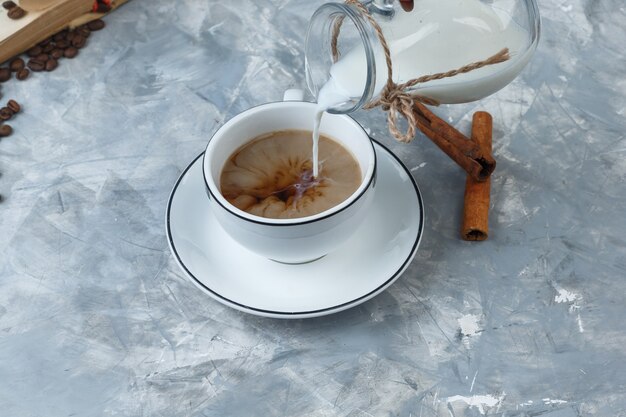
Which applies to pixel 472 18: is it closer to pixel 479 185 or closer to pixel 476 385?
pixel 479 185

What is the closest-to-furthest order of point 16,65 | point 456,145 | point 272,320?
point 272,320 < point 456,145 < point 16,65

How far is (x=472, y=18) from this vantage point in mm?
917

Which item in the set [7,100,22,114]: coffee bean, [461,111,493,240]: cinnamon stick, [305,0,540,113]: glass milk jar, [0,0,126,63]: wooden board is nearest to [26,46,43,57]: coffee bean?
[0,0,126,63]: wooden board

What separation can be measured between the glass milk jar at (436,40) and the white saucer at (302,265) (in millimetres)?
195

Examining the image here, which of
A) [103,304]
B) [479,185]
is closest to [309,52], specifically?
[479,185]

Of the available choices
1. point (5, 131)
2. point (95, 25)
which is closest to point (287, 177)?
point (5, 131)

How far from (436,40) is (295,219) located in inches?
11.0

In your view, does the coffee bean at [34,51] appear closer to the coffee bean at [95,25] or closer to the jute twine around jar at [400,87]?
the coffee bean at [95,25]

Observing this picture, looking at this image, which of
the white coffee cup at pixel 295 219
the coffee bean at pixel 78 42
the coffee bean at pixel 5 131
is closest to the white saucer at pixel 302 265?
the white coffee cup at pixel 295 219

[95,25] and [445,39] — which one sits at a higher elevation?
[445,39]

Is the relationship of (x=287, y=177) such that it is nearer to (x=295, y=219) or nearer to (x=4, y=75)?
(x=295, y=219)

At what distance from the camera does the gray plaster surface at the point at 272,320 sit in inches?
38.7

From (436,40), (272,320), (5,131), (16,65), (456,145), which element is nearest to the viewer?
(436,40)

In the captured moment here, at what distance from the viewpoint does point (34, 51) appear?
1.45 metres
